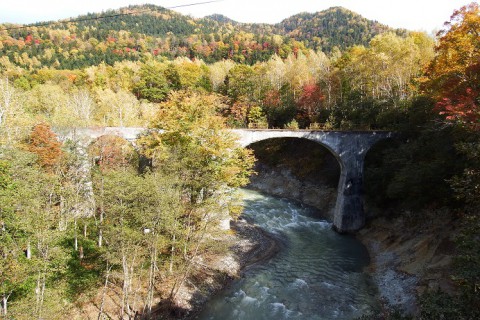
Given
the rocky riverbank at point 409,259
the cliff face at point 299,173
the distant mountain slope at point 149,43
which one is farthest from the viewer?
the distant mountain slope at point 149,43

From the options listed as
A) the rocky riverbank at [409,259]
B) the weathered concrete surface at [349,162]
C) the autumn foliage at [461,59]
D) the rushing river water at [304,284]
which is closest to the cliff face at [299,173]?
the weathered concrete surface at [349,162]

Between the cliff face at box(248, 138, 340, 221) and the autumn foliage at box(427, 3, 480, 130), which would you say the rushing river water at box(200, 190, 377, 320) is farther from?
the autumn foliage at box(427, 3, 480, 130)

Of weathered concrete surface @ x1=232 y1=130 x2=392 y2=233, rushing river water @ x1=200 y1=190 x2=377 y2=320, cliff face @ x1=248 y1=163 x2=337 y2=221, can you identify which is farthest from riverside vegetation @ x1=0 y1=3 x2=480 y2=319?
cliff face @ x1=248 y1=163 x2=337 y2=221

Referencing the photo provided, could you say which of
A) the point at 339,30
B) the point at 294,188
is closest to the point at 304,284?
the point at 294,188

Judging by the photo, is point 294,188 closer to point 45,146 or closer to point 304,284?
point 304,284

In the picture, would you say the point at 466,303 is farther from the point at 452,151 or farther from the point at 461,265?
the point at 452,151

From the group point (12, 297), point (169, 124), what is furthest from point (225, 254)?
point (12, 297)

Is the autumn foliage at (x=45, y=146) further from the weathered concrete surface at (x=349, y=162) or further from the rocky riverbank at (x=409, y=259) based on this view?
the rocky riverbank at (x=409, y=259)

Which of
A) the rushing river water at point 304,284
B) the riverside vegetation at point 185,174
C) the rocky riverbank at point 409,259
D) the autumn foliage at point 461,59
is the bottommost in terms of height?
the rushing river water at point 304,284
